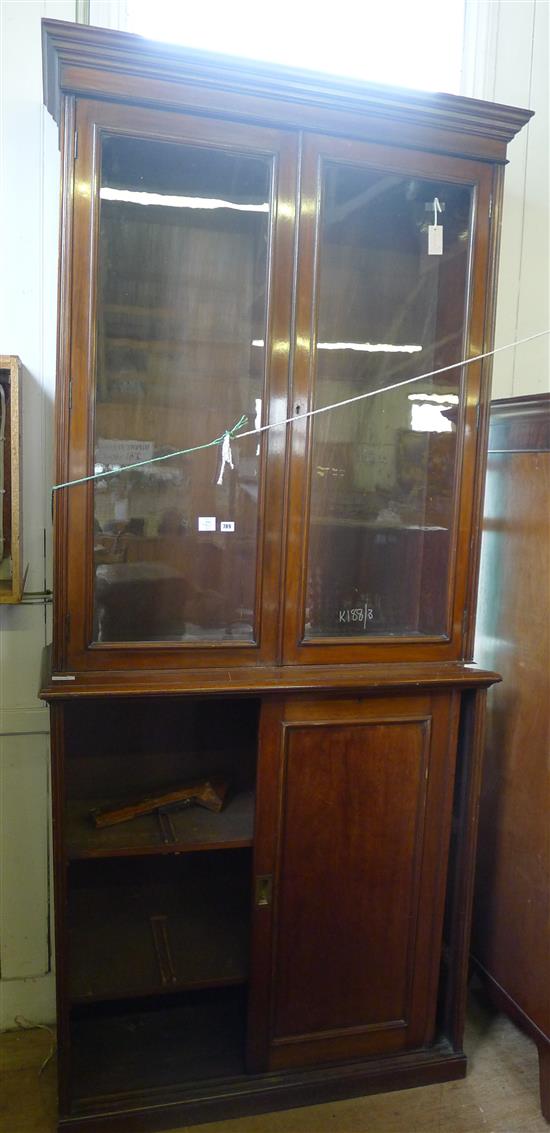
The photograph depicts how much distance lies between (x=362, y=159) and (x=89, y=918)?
5.49 ft

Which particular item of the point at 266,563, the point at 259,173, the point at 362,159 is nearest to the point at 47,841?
the point at 266,563

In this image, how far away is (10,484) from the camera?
1610 millimetres

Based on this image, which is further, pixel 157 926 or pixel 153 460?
pixel 157 926

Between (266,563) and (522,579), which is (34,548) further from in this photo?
(522,579)

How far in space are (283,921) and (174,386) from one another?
3.62 feet

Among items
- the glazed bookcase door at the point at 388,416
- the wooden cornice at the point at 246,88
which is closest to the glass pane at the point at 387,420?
the glazed bookcase door at the point at 388,416

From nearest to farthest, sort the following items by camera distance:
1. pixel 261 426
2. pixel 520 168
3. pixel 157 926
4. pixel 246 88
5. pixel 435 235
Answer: pixel 246 88, pixel 261 426, pixel 435 235, pixel 157 926, pixel 520 168

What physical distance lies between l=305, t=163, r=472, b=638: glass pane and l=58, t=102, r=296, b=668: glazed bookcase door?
0.47ft

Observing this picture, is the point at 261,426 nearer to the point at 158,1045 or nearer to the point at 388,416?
the point at 388,416

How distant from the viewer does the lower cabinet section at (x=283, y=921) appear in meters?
1.49

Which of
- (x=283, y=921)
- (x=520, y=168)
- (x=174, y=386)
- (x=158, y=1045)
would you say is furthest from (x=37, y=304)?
(x=158, y=1045)

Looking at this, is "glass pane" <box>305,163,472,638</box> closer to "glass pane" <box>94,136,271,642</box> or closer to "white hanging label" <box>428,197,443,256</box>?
"white hanging label" <box>428,197,443,256</box>

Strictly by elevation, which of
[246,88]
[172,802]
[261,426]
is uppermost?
[246,88]

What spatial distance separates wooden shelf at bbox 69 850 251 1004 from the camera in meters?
1.52
